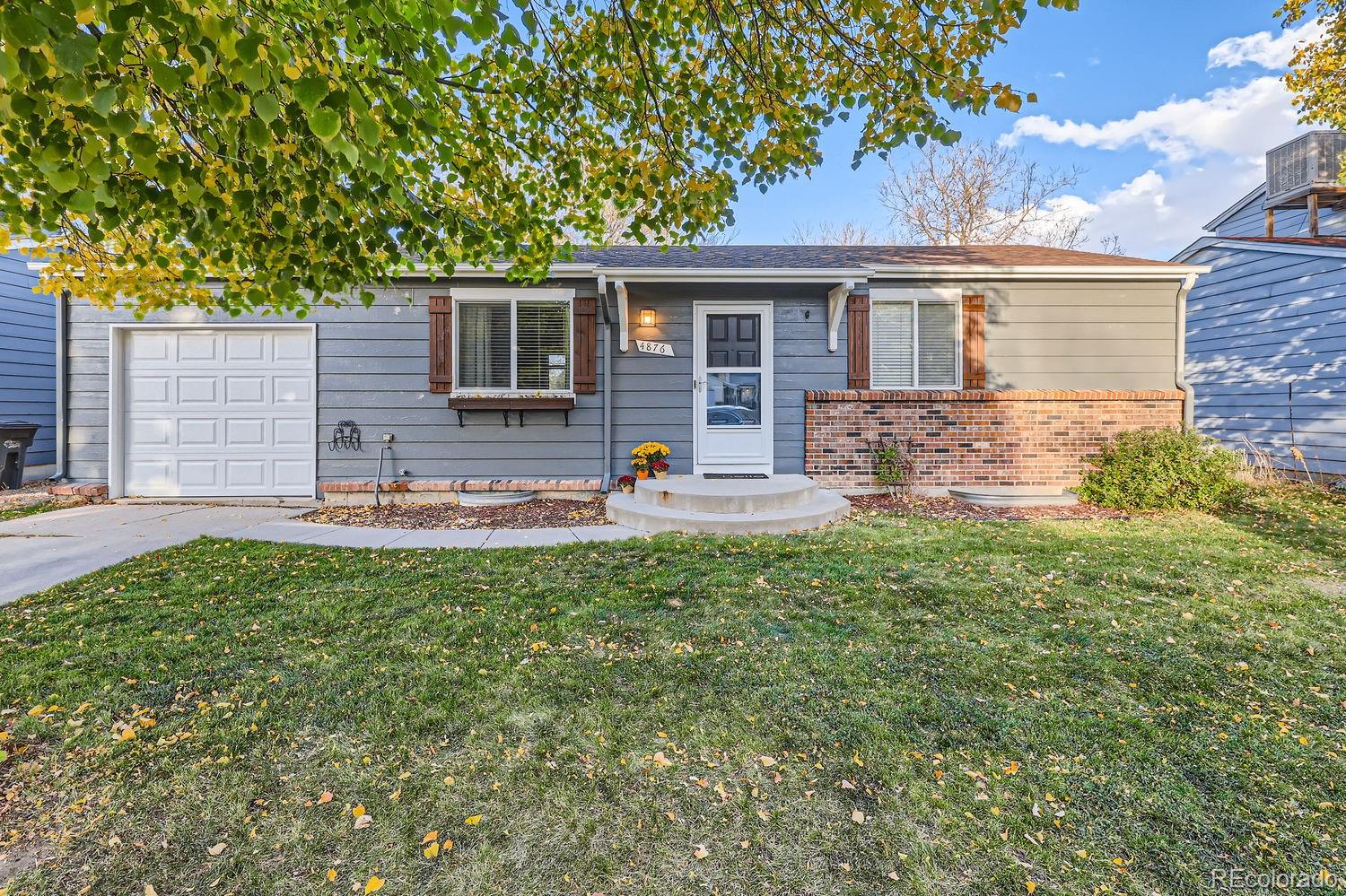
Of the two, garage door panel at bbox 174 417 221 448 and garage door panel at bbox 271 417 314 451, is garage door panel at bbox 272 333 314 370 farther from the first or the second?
garage door panel at bbox 174 417 221 448

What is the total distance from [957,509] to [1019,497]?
3.32 feet

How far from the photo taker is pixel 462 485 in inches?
258

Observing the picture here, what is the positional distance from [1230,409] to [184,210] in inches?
505

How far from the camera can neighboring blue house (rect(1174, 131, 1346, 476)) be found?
23.7 feet

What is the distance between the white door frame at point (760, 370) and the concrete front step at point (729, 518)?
121 cm

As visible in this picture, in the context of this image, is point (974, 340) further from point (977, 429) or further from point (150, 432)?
point (150, 432)

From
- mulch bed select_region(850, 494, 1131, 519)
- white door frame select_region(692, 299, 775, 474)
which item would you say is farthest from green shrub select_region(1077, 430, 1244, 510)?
white door frame select_region(692, 299, 775, 474)

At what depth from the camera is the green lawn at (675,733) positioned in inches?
58.1

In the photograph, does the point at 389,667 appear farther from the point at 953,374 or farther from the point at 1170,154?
the point at 1170,154

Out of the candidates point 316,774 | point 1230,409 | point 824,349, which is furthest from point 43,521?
point 1230,409

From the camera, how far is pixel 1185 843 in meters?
1.52

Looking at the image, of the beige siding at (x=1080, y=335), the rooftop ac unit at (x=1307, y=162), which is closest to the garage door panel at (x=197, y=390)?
the beige siding at (x=1080, y=335)

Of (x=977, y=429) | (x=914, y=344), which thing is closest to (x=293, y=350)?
(x=914, y=344)

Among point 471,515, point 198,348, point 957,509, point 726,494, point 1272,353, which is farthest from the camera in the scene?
point 1272,353
